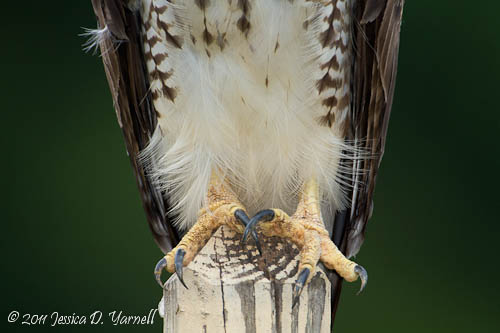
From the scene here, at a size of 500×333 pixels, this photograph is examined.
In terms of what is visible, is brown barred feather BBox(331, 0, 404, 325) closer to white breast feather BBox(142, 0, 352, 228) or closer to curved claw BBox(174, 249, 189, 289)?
white breast feather BBox(142, 0, 352, 228)

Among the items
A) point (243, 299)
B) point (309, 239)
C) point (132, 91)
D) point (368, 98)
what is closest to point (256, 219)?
point (309, 239)

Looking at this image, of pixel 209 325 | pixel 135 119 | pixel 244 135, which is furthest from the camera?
pixel 135 119

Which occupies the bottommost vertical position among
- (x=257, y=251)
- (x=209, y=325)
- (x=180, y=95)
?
(x=209, y=325)

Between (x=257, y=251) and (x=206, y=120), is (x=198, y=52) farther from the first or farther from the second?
(x=257, y=251)

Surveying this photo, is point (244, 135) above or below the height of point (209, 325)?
above

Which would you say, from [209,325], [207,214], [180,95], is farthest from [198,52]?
[209,325]

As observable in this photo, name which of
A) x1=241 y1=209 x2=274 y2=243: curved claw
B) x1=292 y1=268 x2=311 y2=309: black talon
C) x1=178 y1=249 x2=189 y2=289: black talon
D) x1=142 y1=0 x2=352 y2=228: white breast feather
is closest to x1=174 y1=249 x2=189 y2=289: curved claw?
x1=178 y1=249 x2=189 y2=289: black talon

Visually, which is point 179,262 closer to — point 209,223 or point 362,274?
point 209,223
